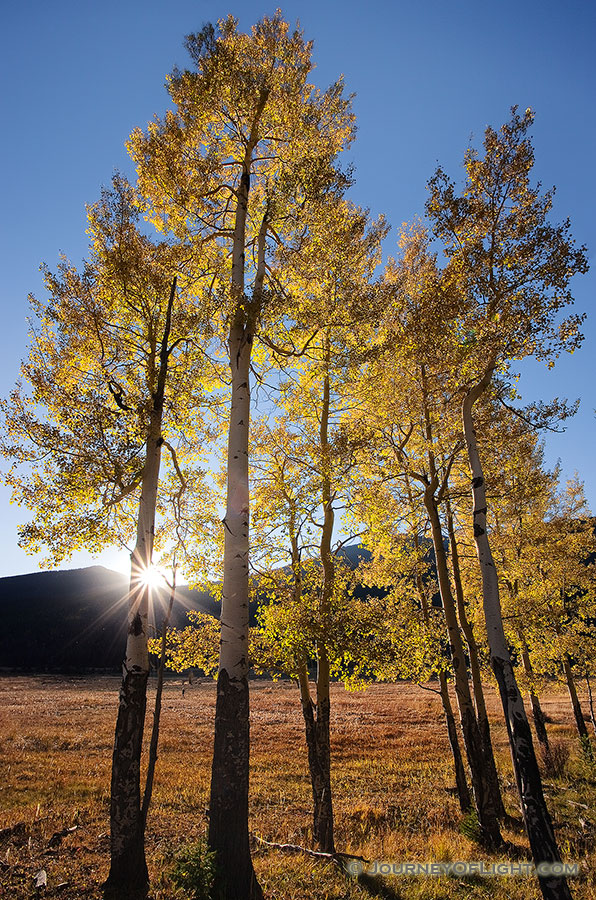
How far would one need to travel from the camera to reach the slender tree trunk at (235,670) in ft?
18.2

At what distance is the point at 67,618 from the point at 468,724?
11247cm

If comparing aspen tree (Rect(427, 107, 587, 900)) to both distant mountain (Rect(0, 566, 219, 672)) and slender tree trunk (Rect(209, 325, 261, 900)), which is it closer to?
slender tree trunk (Rect(209, 325, 261, 900))

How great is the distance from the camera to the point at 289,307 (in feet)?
27.4

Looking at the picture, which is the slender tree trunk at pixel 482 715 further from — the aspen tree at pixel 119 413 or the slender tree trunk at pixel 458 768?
the aspen tree at pixel 119 413

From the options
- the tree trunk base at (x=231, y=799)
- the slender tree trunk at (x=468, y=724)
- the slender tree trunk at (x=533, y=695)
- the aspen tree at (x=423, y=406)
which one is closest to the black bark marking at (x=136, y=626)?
the tree trunk base at (x=231, y=799)

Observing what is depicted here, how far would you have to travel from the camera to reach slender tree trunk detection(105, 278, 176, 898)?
20.1ft

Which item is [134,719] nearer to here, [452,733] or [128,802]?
[128,802]

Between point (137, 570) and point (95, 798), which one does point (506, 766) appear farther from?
point (137, 570)

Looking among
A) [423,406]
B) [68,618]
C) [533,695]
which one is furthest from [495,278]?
[68,618]

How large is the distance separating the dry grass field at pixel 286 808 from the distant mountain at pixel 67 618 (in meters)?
56.6

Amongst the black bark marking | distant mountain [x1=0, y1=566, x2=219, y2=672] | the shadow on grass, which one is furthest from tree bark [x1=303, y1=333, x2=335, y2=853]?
distant mountain [x1=0, y1=566, x2=219, y2=672]

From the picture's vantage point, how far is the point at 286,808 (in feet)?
43.9

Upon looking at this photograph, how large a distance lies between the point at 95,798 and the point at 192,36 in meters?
20.8

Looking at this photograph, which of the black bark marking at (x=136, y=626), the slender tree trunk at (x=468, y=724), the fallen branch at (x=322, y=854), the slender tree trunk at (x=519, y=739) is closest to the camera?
the slender tree trunk at (x=519, y=739)
